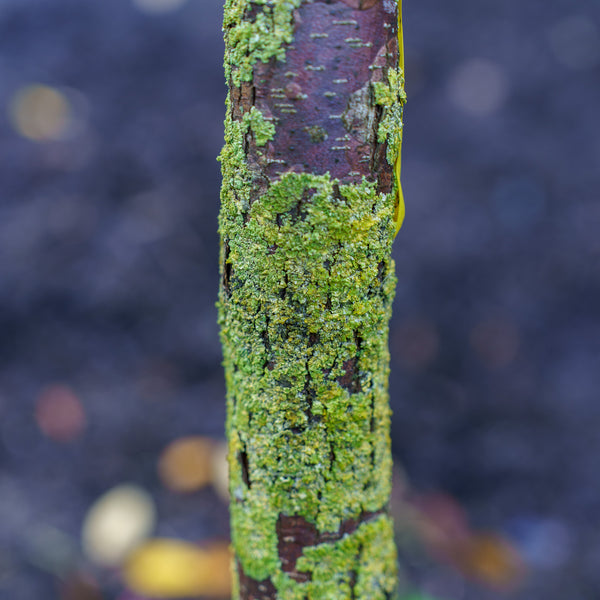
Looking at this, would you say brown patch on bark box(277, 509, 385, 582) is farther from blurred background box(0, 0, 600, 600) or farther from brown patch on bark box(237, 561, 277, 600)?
blurred background box(0, 0, 600, 600)

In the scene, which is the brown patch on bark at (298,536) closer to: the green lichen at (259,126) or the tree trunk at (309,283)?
the tree trunk at (309,283)
